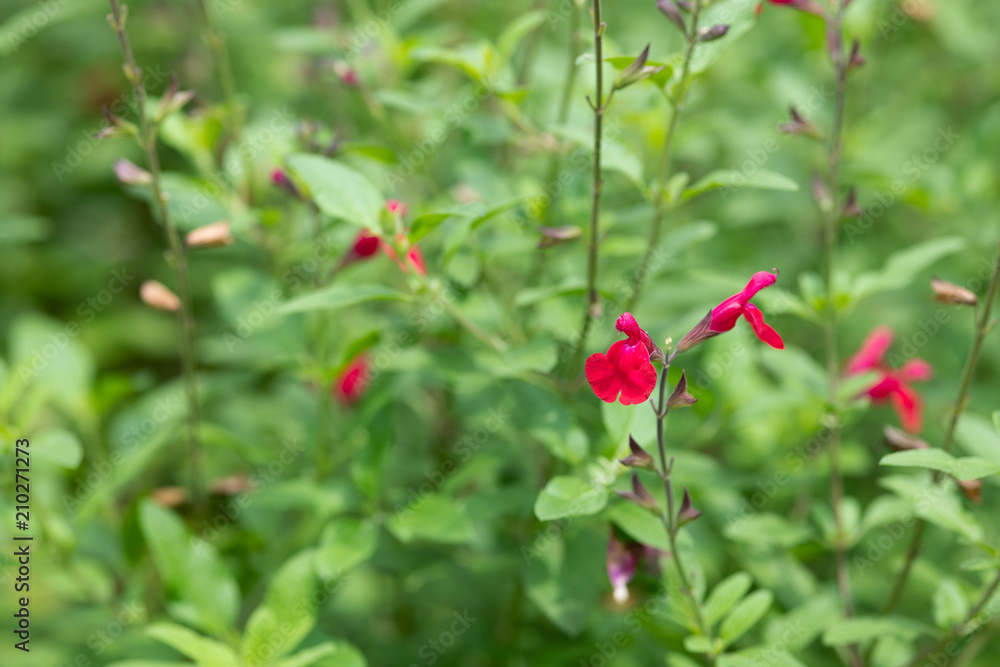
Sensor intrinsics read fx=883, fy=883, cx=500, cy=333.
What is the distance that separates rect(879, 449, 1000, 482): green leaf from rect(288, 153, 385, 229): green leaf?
983 millimetres

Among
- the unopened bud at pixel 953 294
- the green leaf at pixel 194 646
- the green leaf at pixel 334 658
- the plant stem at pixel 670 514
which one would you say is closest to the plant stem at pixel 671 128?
the plant stem at pixel 670 514

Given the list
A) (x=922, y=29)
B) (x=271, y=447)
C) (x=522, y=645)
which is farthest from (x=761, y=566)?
(x=922, y=29)

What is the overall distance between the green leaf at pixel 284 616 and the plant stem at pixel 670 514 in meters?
0.72

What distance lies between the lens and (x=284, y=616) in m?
1.72

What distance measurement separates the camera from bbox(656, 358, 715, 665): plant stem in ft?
4.34

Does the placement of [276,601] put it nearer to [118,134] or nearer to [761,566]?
[118,134]

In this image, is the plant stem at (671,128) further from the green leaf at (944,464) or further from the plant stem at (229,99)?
the plant stem at (229,99)

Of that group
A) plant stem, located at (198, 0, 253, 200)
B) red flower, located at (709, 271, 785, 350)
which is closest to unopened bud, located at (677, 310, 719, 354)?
red flower, located at (709, 271, 785, 350)

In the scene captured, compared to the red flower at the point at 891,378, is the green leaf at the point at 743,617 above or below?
below

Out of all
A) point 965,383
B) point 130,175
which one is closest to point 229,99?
point 130,175

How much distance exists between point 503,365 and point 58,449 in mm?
875

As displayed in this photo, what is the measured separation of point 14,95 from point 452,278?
10.0ft

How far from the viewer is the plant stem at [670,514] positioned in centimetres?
132

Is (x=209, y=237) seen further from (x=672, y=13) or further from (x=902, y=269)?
(x=902, y=269)
